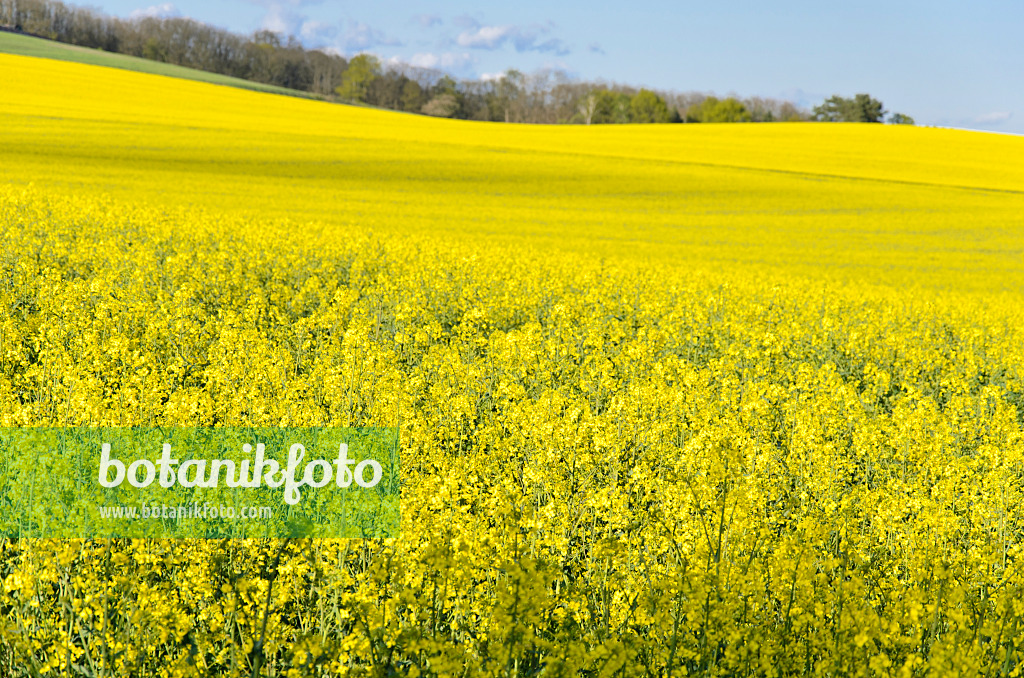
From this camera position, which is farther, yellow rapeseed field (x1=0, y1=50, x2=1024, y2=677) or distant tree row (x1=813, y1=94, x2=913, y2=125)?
distant tree row (x1=813, y1=94, x2=913, y2=125)

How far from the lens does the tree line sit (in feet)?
293

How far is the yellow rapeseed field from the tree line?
68.2 metres

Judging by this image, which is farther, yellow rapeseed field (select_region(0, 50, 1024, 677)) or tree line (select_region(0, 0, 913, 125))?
tree line (select_region(0, 0, 913, 125))

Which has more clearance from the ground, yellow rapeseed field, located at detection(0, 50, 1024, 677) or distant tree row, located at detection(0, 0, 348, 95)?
distant tree row, located at detection(0, 0, 348, 95)

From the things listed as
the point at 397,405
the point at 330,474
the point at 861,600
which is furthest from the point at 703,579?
the point at 397,405

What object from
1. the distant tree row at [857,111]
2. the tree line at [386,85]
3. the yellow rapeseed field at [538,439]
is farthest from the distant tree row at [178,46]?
the yellow rapeseed field at [538,439]

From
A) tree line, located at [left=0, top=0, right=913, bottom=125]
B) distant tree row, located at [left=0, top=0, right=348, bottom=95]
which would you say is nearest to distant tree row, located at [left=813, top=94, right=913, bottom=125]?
tree line, located at [left=0, top=0, right=913, bottom=125]

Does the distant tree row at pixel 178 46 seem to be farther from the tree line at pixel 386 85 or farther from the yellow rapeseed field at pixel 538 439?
the yellow rapeseed field at pixel 538 439

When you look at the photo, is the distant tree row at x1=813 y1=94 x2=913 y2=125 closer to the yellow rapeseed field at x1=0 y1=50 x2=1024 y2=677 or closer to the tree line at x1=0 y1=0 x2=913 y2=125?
the tree line at x1=0 y1=0 x2=913 y2=125

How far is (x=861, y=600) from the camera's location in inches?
170

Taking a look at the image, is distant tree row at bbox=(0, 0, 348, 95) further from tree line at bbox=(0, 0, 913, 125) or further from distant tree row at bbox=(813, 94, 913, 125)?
distant tree row at bbox=(813, 94, 913, 125)

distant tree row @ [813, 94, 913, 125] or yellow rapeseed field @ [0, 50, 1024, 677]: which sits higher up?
distant tree row @ [813, 94, 913, 125]

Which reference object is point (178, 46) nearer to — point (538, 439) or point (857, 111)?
point (857, 111)

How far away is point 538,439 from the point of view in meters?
6.34
